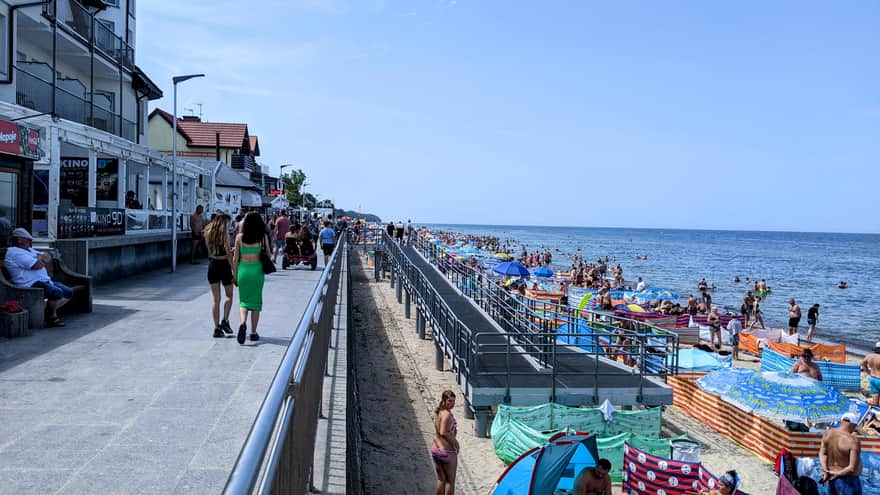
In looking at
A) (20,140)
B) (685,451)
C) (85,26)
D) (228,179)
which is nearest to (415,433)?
(685,451)

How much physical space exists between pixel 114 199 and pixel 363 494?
15.8m

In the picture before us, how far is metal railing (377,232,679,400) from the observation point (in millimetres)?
11289

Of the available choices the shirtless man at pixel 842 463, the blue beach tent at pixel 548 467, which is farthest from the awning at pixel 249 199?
the shirtless man at pixel 842 463

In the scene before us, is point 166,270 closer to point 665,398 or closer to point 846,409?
point 665,398

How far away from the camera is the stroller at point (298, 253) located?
749 inches

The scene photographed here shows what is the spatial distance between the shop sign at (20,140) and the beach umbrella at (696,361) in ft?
47.7

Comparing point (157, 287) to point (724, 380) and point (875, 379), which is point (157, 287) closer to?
point (724, 380)

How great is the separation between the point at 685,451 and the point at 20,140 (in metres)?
12.0

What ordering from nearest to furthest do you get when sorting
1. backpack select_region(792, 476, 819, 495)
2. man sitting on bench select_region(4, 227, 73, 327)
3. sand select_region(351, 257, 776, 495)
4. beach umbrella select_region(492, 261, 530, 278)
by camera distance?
man sitting on bench select_region(4, 227, 73, 327), backpack select_region(792, 476, 819, 495), sand select_region(351, 257, 776, 495), beach umbrella select_region(492, 261, 530, 278)

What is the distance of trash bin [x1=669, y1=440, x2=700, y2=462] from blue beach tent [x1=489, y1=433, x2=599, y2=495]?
2166 millimetres

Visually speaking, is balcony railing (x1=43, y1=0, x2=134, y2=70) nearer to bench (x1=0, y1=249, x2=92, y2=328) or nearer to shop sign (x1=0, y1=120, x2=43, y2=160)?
shop sign (x1=0, y1=120, x2=43, y2=160)

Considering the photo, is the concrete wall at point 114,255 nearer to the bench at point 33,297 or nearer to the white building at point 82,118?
the white building at point 82,118

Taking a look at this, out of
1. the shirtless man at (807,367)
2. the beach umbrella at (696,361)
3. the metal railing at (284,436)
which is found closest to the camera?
the metal railing at (284,436)

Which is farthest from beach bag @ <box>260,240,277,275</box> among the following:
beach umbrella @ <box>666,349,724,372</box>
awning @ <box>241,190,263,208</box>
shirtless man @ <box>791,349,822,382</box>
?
awning @ <box>241,190,263,208</box>
